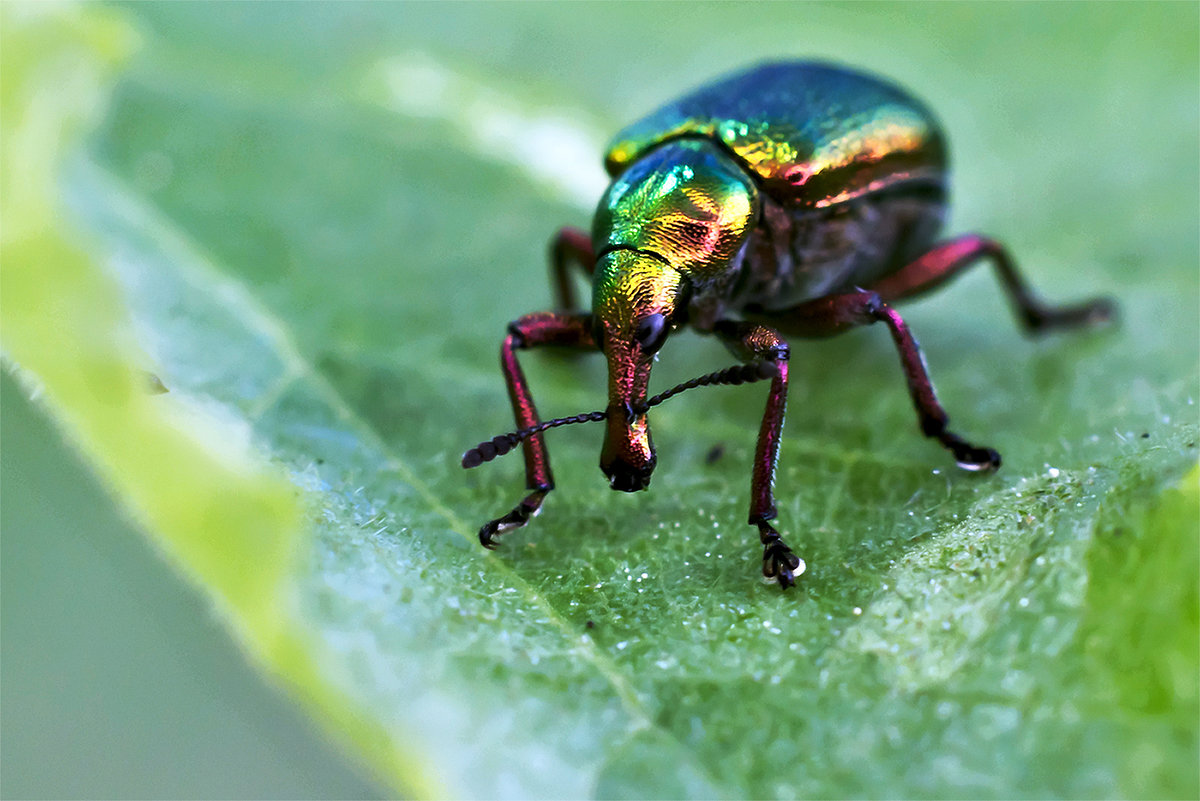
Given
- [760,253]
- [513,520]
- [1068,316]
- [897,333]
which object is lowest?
[1068,316]

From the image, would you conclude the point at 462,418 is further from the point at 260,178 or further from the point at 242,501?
the point at 260,178

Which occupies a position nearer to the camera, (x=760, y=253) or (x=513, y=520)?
(x=513, y=520)

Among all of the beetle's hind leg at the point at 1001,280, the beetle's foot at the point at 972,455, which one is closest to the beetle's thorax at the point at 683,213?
the beetle's hind leg at the point at 1001,280

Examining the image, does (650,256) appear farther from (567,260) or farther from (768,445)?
(567,260)

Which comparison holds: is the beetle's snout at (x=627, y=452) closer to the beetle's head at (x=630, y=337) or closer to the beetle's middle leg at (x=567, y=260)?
the beetle's head at (x=630, y=337)

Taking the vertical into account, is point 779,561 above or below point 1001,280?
above

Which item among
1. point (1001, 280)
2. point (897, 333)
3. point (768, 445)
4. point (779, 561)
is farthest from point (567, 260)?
point (779, 561)

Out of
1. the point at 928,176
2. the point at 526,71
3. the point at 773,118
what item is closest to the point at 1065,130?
the point at 928,176
